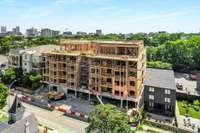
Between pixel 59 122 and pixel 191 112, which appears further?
pixel 191 112

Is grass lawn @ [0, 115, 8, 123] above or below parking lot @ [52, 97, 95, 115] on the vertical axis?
below

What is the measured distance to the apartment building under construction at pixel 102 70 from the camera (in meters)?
56.2

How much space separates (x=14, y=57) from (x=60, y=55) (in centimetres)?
2434

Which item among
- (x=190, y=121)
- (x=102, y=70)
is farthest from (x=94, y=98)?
(x=190, y=121)

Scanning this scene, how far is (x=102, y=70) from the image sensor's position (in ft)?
196

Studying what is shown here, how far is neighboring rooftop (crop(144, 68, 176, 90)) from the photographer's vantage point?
56375 mm

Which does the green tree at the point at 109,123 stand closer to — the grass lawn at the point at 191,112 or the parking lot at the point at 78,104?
the parking lot at the point at 78,104

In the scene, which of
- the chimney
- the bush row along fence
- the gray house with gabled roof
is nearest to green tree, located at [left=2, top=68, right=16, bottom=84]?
the gray house with gabled roof

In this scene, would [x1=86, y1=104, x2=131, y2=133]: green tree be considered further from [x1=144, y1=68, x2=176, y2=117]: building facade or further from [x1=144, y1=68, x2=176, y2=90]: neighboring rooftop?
[x1=144, y1=68, x2=176, y2=90]: neighboring rooftop

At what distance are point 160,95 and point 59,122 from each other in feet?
91.7

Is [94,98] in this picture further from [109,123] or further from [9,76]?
[9,76]

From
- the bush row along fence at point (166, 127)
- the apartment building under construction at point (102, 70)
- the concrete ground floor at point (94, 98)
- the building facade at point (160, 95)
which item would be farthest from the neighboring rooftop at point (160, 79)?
the bush row along fence at point (166, 127)

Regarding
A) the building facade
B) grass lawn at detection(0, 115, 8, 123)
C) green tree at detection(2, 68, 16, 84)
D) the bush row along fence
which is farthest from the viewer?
green tree at detection(2, 68, 16, 84)

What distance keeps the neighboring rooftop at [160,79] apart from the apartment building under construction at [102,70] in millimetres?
2114
